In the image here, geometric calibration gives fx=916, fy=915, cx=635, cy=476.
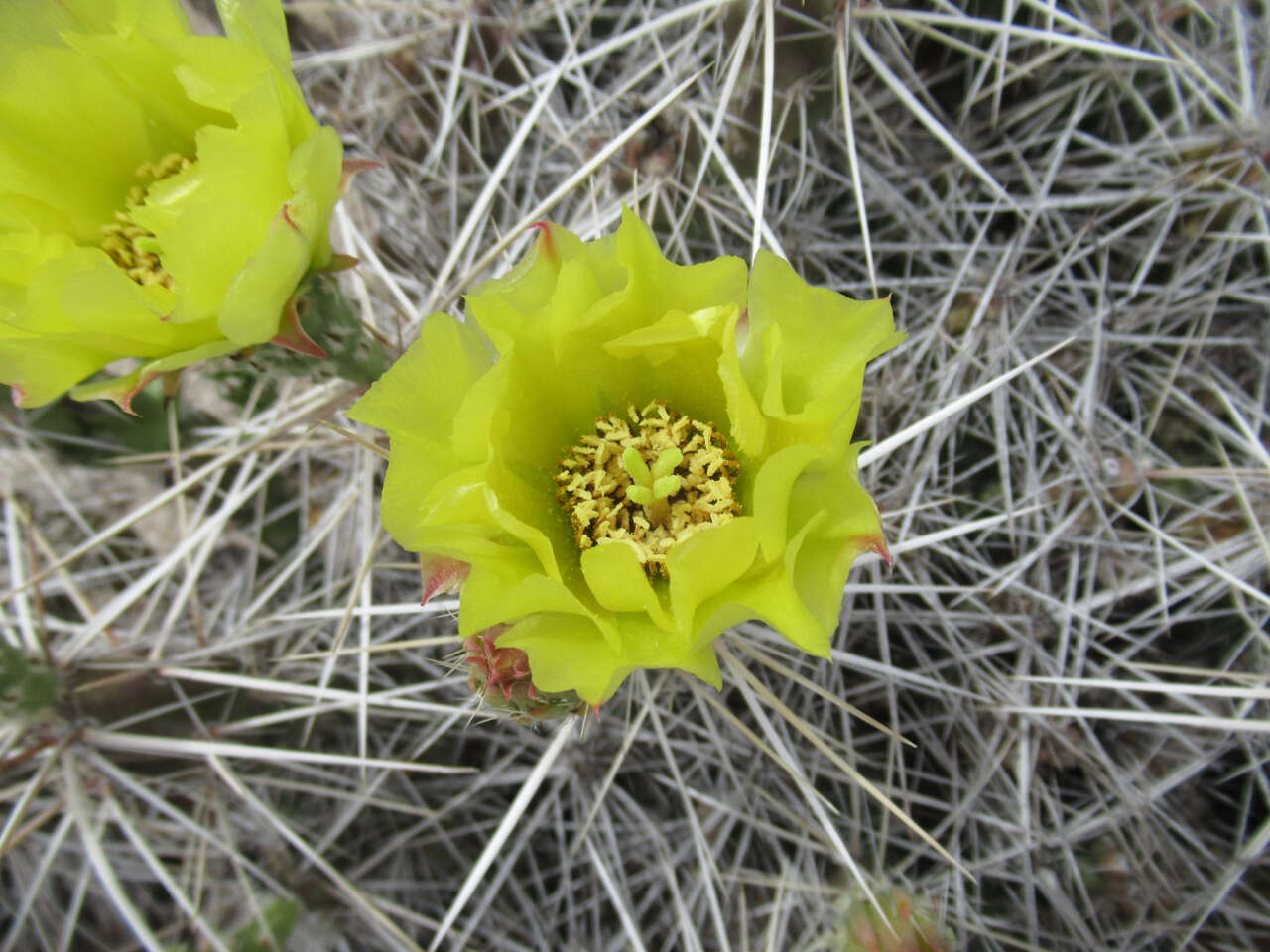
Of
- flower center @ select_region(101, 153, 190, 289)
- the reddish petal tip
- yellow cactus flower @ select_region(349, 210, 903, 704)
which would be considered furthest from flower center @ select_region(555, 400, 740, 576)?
flower center @ select_region(101, 153, 190, 289)

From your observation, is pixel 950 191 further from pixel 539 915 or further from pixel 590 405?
pixel 539 915

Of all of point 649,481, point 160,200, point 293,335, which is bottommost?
point 649,481

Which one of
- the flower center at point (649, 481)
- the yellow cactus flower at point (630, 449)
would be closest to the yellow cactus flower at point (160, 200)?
the yellow cactus flower at point (630, 449)

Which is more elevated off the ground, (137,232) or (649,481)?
(137,232)

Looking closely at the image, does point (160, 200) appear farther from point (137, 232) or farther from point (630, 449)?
point (630, 449)

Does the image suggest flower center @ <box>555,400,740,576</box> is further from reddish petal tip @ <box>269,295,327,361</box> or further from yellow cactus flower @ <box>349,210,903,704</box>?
reddish petal tip @ <box>269,295,327,361</box>

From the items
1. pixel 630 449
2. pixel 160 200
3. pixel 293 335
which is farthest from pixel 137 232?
pixel 630 449

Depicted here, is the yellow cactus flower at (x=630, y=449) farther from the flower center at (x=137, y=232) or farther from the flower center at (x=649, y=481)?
the flower center at (x=137, y=232)
